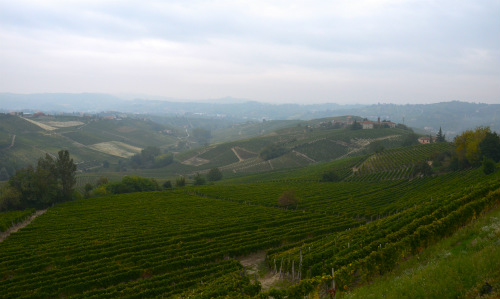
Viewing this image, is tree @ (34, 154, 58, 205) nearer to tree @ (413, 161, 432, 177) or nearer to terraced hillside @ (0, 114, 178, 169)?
tree @ (413, 161, 432, 177)

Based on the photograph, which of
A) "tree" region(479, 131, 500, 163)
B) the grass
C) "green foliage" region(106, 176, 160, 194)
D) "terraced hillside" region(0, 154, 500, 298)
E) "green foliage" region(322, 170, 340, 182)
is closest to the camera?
the grass

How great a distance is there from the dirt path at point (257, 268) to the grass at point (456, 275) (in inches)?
299

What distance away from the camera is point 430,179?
167 ft

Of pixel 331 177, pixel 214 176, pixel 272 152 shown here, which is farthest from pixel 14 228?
pixel 272 152

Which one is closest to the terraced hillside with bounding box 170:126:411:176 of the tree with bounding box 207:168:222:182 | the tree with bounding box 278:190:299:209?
the tree with bounding box 207:168:222:182

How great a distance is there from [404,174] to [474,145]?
12542 millimetres

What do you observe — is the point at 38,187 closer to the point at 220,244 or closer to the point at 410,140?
the point at 220,244

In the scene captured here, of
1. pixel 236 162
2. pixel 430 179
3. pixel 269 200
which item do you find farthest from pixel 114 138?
pixel 430 179

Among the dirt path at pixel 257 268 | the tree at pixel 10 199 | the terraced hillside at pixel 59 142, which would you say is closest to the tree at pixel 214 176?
the tree at pixel 10 199

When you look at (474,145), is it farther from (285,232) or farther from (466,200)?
(285,232)

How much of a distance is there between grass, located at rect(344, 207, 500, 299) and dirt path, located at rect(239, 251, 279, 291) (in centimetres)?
760

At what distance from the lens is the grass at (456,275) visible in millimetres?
9453

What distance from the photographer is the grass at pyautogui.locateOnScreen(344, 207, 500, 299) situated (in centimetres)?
945

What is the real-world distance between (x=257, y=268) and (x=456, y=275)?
1489cm
